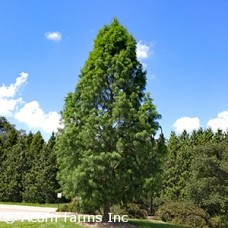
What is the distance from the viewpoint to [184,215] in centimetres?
2234

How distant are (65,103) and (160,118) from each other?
4.82m

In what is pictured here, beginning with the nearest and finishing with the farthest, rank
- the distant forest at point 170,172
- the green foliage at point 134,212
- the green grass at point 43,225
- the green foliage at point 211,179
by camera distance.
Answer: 1. the green grass at point 43,225
2. the green foliage at point 134,212
3. the green foliage at point 211,179
4. the distant forest at point 170,172

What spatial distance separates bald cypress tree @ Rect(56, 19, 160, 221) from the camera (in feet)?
52.4

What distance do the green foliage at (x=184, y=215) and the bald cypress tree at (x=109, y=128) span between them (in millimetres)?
6474

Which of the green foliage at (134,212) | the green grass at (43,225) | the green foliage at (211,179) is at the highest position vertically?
the green foliage at (211,179)

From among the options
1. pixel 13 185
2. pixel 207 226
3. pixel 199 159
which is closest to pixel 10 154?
pixel 13 185

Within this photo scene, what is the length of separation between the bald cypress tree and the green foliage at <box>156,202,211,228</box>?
6.47 m

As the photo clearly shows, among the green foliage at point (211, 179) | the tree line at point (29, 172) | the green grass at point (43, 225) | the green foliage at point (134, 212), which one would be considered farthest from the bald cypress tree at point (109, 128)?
the tree line at point (29, 172)

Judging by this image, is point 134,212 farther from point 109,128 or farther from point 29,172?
point 29,172

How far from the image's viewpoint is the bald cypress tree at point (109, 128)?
15977 millimetres

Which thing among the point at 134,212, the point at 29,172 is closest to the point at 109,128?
the point at 134,212

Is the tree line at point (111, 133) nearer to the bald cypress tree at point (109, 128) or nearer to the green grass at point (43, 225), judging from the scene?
the bald cypress tree at point (109, 128)

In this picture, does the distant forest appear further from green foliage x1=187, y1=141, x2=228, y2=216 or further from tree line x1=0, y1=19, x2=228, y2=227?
tree line x1=0, y1=19, x2=228, y2=227

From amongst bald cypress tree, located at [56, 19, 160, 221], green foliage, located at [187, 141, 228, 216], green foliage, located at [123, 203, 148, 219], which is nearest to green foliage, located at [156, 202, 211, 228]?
green foliage, located at [123, 203, 148, 219]
